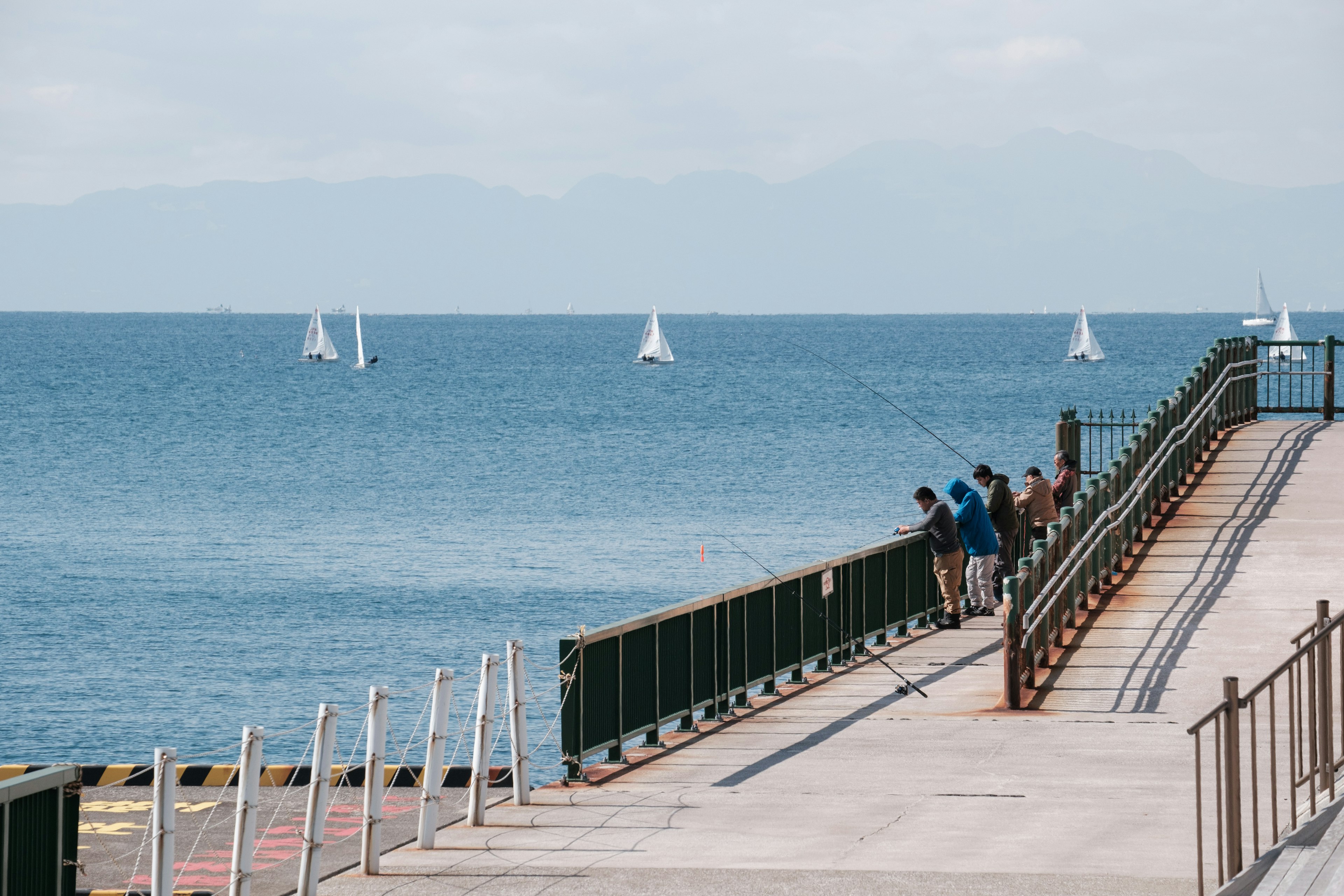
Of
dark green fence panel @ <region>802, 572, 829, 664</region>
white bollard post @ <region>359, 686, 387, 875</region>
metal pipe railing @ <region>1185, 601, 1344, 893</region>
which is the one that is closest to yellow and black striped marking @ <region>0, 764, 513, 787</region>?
white bollard post @ <region>359, 686, 387, 875</region>

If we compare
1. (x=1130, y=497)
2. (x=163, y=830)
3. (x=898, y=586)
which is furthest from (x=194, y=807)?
(x=1130, y=497)

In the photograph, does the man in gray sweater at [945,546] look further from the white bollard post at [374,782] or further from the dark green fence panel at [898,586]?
the white bollard post at [374,782]

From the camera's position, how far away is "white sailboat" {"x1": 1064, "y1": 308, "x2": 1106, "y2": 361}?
170m

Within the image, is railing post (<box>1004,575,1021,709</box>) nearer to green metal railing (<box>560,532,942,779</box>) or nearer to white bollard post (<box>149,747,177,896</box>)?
green metal railing (<box>560,532,942,779</box>)

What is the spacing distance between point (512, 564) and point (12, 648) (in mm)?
14703

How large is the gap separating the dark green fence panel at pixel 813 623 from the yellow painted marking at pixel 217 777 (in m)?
5.36

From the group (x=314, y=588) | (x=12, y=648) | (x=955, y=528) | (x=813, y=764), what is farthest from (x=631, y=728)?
(x=314, y=588)

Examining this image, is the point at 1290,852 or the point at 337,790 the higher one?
the point at 1290,852

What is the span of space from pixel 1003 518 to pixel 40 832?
13.5 metres

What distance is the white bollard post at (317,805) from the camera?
8078 millimetres

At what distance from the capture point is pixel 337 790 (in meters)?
12.3

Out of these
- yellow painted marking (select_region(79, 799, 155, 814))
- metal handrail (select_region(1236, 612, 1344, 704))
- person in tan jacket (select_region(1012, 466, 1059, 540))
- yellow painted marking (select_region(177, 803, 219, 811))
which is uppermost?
metal handrail (select_region(1236, 612, 1344, 704))

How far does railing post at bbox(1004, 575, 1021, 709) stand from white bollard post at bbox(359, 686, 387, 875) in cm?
588

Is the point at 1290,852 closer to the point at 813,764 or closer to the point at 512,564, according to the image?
the point at 813,764
